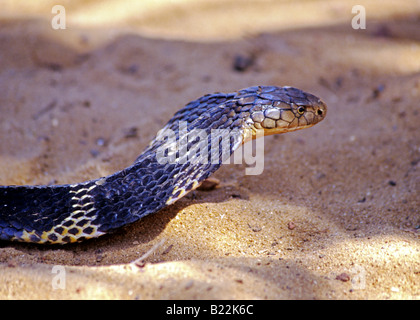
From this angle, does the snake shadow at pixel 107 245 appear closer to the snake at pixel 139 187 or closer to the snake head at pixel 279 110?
the snake at pixel 139 187

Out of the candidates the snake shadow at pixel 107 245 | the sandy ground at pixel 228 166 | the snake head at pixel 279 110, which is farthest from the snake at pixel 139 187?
the sandy ground at pixel 228 166

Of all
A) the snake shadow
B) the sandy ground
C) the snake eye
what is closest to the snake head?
the snake eye

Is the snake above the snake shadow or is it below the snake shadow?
above

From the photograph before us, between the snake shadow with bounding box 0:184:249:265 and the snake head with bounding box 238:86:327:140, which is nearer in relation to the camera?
the snake shadow with bounding box 0:184:249:265

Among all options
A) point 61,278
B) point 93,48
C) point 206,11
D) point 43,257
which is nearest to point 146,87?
point 93,48

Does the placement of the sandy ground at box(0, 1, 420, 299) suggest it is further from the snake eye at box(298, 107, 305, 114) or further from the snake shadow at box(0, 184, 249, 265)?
the snake eye at box(298, 107, 305, 114)

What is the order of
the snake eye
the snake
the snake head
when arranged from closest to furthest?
the snake, the snake head, the snake eye

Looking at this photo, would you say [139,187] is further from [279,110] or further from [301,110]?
[301,110]
